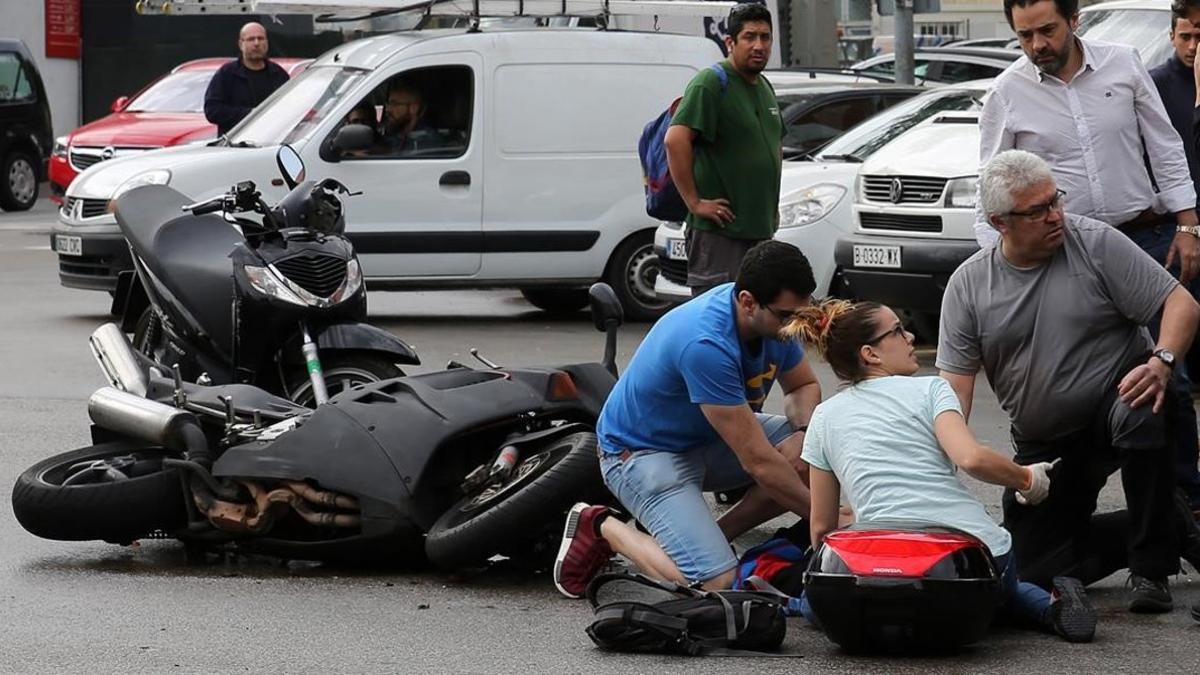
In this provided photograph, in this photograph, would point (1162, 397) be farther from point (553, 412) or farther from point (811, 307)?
point (553, 412)

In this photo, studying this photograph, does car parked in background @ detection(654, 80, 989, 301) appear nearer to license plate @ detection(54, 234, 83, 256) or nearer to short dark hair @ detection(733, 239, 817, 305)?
license plate @ detection(54, 234, 83, 256)

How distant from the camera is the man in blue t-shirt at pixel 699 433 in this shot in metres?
6.33

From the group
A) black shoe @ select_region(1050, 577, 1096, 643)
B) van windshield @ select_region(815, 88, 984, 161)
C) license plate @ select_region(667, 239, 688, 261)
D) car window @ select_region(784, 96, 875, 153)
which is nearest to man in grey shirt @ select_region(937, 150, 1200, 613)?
black shoe @ select_region(1050, 577, 1096, 643)

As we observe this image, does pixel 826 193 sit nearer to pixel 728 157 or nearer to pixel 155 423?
pixel 728 157

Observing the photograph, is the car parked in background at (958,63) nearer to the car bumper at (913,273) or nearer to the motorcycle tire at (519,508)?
the car bumper at (913,273)

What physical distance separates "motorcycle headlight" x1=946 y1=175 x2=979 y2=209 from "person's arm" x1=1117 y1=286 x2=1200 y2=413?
5.24 m

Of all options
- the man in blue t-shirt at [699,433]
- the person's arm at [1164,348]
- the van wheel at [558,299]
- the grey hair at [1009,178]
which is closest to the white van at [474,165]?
the van wheel at [558,299]

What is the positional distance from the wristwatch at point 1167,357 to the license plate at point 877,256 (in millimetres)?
5446

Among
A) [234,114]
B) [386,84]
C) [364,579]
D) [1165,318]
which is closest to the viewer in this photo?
[1165,318]

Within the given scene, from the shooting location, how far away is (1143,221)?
24.4 feet

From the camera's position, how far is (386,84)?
1401 centimetres

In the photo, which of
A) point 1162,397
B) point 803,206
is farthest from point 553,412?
point 803,206

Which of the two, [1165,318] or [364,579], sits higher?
[1165,318]

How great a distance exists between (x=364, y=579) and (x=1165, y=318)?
255cm
